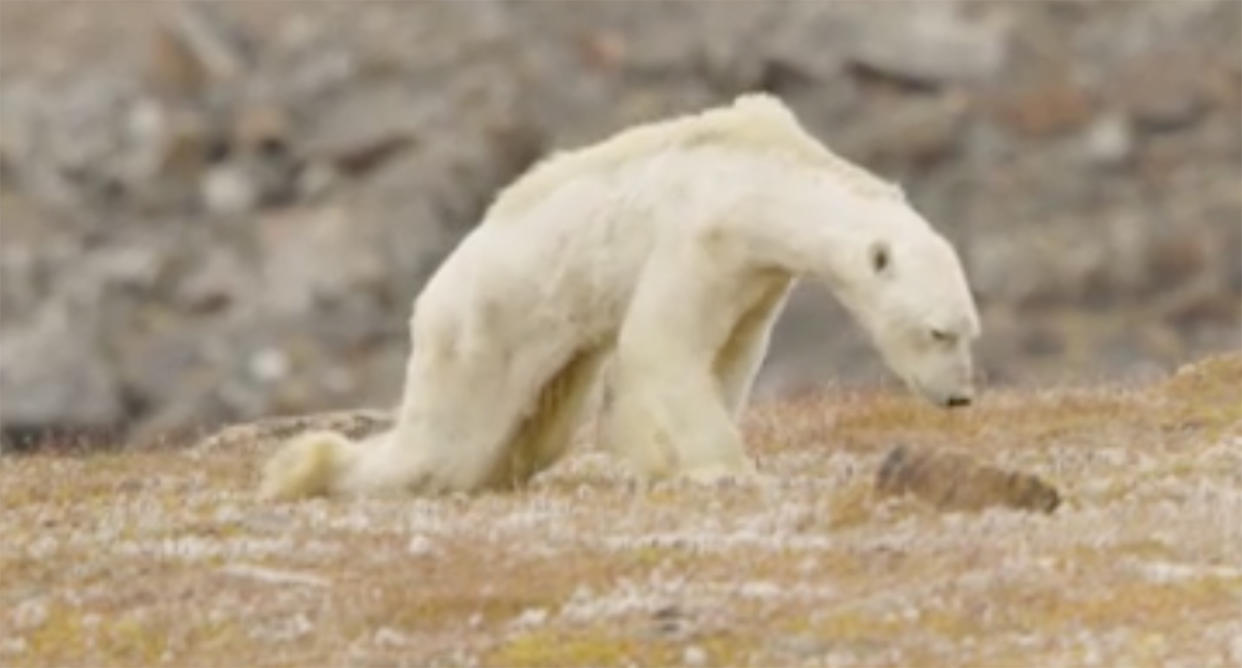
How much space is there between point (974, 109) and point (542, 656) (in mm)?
75080

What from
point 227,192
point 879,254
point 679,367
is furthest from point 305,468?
point 227,192

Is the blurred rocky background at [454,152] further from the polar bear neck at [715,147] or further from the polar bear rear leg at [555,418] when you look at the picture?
the polar bear neck at [715,147]

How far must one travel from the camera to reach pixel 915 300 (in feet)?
90.2

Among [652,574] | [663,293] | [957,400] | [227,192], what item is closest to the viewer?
[652,574]

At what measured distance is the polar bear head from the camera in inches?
1080

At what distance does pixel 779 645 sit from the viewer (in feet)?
69.8

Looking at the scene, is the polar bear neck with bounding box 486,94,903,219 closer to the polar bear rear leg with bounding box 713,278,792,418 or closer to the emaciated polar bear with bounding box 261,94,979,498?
the emaciated polar bear with bounding box 261,94,979,498

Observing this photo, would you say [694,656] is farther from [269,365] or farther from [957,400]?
[269,365]

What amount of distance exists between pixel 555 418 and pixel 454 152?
207 ft

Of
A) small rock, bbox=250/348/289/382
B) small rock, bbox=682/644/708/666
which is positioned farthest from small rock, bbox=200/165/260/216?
small rock, bbox=682/644/708/666

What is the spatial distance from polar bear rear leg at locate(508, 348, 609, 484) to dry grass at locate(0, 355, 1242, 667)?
→ 0.69 ft

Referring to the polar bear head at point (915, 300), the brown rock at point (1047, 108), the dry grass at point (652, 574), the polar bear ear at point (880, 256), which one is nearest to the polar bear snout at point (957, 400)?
the polar bear head at point (915, 300)

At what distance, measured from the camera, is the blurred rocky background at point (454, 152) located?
274ft

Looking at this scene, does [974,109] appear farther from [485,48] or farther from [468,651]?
[468,651]
